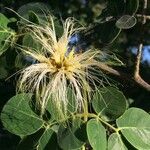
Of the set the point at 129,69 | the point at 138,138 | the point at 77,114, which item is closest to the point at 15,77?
the point at 77,114

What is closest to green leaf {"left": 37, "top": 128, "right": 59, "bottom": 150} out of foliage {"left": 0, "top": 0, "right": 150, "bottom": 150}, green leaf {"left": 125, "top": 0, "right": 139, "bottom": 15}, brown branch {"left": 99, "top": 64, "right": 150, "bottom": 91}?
foliage {"left": 0, "top": 0, "right": 150, "bottom": 150}

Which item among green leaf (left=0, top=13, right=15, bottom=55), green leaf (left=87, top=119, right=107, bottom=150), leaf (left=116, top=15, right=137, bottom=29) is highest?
green leaf (left=0, top=13, right=15, bottom=55)

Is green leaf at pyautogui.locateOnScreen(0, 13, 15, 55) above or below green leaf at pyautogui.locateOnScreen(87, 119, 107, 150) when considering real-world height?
above

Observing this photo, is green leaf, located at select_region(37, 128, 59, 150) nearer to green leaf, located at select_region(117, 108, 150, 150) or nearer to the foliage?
the foliage

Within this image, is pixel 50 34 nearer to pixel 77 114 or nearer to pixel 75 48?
pixel 75 48

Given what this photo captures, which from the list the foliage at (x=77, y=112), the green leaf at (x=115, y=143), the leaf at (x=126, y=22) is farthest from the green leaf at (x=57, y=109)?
the leaf at (x=126, y=22)

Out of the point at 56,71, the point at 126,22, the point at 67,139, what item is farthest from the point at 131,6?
the point at 67,139

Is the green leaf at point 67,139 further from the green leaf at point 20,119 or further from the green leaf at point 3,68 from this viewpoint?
the green leaf at point 3,68
